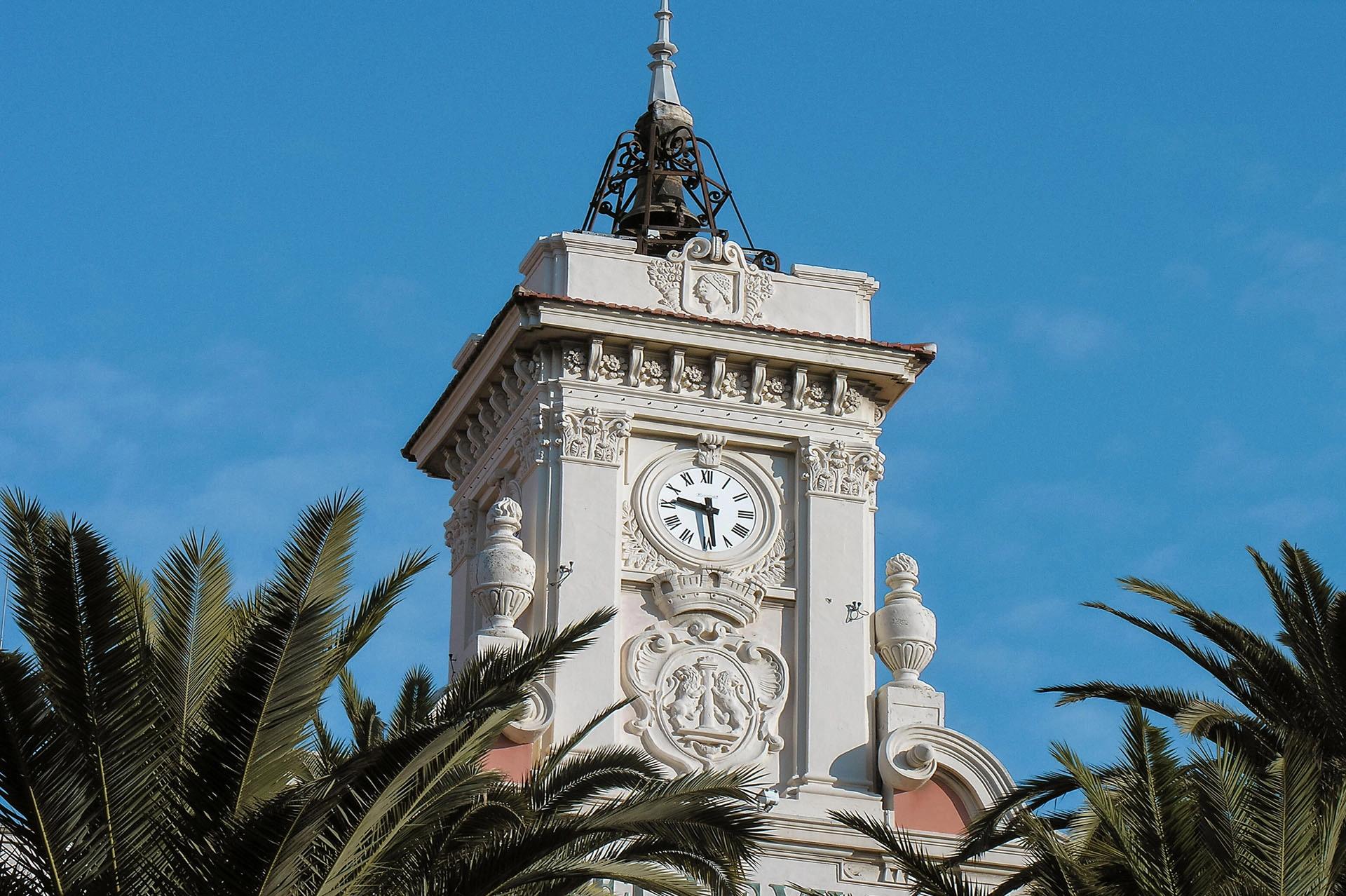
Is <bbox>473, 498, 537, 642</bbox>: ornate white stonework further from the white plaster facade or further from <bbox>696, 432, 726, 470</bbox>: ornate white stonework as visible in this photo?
<bbox>696, 432, 726, 470</bbox>: ornate white stonework

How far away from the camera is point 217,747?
20500mm

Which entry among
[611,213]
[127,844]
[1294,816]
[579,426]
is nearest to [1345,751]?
[1294,816]

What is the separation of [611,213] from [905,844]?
57.2 ft

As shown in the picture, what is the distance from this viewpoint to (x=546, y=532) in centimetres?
3500

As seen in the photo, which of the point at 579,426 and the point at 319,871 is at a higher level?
the point at 579,426

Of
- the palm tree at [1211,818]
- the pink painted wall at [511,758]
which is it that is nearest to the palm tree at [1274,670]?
the palm tree at [1211,818]

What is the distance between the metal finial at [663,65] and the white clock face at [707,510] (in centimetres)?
682

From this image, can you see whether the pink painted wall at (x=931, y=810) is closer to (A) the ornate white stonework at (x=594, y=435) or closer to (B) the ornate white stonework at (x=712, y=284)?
(A) the ornate white stonework at (x=594, y=435)

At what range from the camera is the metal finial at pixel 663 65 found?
40.6m

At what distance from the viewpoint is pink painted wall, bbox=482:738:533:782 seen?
33031 mm

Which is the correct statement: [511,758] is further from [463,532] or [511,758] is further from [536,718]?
[463,532]

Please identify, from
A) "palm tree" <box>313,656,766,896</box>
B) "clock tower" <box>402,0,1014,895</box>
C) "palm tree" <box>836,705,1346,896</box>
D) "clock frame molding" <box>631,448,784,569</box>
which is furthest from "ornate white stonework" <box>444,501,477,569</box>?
"palm tree" <box>836,705,1346,896</box>

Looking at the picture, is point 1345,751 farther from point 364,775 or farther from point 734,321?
point 734,321

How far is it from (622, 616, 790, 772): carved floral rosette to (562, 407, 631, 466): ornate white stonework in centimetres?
221
